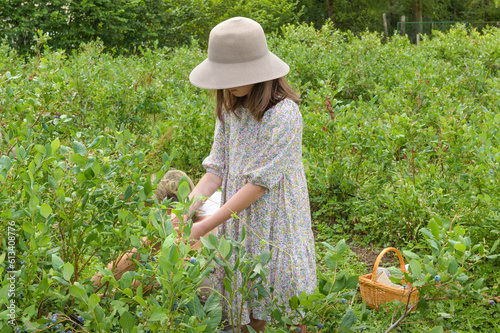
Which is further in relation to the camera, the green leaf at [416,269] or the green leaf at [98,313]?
the green leaf at [416,269]

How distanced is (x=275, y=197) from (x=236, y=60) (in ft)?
2.06

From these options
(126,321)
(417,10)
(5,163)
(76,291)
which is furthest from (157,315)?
(417,10)

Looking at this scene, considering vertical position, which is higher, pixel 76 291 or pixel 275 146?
pixel 76 291

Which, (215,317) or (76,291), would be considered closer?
(76,291)

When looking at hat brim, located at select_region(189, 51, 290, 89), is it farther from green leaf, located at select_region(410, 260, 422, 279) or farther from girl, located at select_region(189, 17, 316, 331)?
green leaf, located at select_region(410, 260, 422, 279)

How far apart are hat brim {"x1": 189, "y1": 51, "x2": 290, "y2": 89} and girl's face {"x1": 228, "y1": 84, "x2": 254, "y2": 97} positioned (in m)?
0.10

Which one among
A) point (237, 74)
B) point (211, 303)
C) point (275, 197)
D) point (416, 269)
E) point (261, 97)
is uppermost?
point (237, 74)

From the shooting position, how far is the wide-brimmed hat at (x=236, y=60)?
2113mm

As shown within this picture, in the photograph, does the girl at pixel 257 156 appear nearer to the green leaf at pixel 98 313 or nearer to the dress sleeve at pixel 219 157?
the dress sleeve at pixel 219 157

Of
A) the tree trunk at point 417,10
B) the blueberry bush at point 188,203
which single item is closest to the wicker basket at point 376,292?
the blueberry bush at point 188,203

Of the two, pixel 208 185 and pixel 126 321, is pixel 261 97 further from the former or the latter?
pixel 126 321

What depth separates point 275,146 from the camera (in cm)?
216

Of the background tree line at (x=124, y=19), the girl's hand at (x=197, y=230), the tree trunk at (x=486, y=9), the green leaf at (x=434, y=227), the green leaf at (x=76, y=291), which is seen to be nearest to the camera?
the green leaf at (x=76, y=291)

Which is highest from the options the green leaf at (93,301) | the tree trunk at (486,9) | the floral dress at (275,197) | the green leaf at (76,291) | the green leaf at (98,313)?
the green leaf at (76,291)
